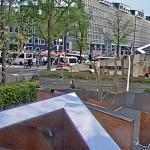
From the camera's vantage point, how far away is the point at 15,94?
1459cm

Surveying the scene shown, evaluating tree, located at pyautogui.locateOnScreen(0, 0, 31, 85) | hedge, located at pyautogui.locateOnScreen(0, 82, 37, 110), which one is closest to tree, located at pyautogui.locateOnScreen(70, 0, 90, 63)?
tree, located at pyautogui.locateOnScreen(0, 0, 31, 85)

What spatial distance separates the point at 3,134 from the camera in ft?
18.2

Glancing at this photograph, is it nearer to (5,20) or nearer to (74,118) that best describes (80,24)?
(5,20)

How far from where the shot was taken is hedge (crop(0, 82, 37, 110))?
45.5 ft

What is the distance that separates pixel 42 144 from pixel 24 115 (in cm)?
62

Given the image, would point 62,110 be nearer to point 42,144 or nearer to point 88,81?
point 42,144

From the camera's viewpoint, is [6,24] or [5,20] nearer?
[5,20]

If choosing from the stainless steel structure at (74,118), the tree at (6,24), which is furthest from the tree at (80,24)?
the stainless steel structure at (74,118)

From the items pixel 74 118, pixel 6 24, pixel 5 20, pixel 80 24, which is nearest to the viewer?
pixel 74 118

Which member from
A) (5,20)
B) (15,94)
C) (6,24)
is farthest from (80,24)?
(15,94)

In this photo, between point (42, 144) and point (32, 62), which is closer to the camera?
point (42, 144)

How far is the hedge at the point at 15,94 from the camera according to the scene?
45.5 ft

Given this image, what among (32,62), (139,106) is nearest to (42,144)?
(139,106)

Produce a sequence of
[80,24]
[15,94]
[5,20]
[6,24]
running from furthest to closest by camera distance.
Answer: [80,24]
[6,24]
[5,20]
[15,94]
